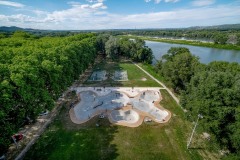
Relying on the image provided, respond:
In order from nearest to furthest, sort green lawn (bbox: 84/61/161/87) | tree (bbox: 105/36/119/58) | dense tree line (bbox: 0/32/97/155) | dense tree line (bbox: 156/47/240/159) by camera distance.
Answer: dense tree line (bbox: 0/32/97/155) → dense tree line (bbox: 156/47/240/159) → green lawn (bbox: 84/61/161/87) → tree (bbox: 105/36/119/58)

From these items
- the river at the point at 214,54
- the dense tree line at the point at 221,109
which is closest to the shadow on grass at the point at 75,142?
the dense tree line at the point at 221,109

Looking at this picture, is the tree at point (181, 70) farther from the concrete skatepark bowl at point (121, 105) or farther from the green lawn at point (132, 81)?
the green lawn at point (132, 81)

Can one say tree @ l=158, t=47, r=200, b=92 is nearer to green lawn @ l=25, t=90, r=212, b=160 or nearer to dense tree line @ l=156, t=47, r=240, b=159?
green lawn @ l=25, t=90, r=212, b=160

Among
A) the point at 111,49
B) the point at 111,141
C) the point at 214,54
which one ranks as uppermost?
the point at 111,49

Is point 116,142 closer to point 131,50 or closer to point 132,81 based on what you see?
point 132,81

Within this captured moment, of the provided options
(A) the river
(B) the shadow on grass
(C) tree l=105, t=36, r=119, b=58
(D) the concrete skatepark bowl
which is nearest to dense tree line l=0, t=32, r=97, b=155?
(B) the shadow on grass

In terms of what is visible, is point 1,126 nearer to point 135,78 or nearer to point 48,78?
point 48,78

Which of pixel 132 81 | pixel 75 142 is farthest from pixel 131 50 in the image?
pixel 75 142
